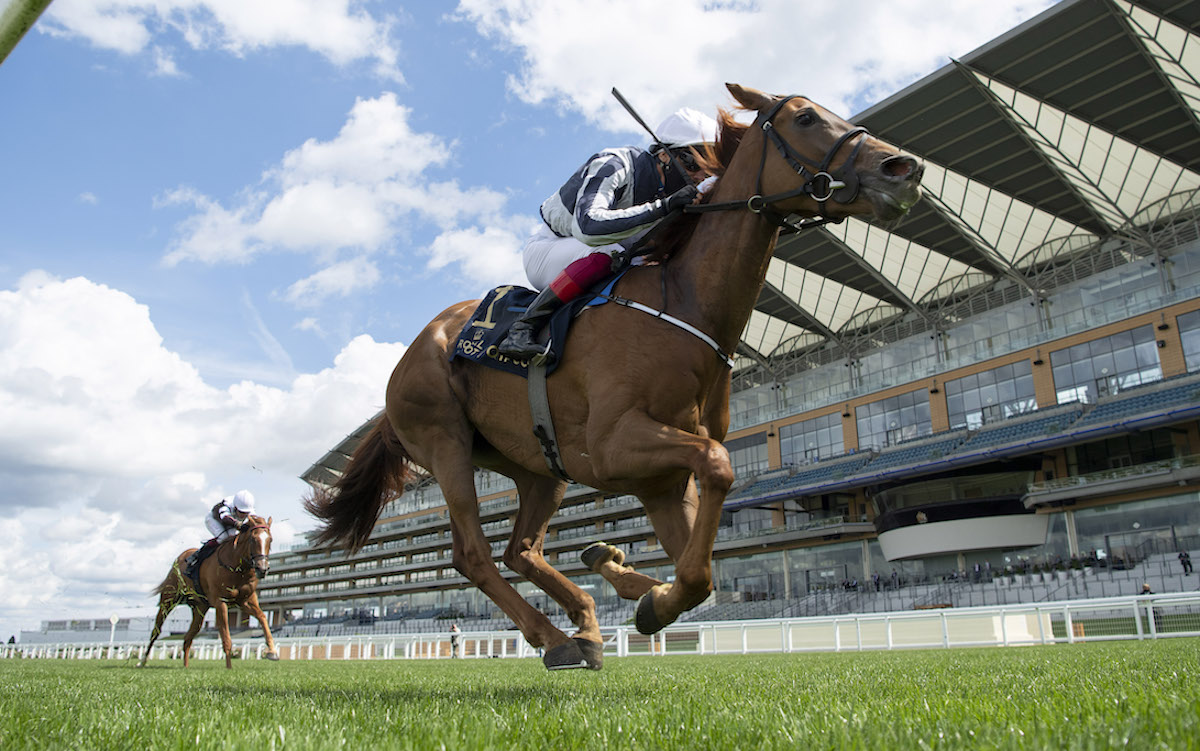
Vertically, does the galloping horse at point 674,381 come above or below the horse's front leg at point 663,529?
above

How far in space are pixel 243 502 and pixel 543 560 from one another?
9.60 metres

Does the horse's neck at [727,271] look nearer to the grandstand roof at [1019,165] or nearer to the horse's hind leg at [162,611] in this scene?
the horse's hind leg at [162,611]

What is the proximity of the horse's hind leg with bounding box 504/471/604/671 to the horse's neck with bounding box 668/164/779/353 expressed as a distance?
1.43 m

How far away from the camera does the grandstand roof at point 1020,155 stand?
27.8 m

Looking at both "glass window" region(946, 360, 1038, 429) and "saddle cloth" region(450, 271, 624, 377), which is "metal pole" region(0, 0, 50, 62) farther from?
"glass window" region(946, 360, 1038, 429)

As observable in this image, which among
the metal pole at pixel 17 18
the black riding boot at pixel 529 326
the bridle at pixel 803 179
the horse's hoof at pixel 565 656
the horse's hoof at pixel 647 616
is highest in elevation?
the bridle at pixel 803 179

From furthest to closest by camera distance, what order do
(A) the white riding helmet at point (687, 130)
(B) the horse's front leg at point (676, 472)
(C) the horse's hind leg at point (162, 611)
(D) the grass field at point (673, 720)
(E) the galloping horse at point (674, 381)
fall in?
(C) the horse's hind leg at point (162, 611) < (A) the white riding helmet at point (687, 130) < (E) the galloping horse at point (674, 381) < (B) the horse's front leg at point (676, 472) < (D) the grass field at point (673, 720)

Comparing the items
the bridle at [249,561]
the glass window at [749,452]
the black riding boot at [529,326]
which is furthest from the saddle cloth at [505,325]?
the glass window at [749,452]

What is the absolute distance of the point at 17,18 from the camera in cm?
163

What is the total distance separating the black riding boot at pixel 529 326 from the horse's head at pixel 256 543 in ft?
30.4

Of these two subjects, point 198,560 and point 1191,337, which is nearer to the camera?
point 198,560

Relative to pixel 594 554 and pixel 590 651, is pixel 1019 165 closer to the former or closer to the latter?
pixel 594 554

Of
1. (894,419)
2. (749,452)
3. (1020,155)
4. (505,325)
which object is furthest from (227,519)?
(749,452)

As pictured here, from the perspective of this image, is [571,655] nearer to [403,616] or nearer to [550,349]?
[550,349]
